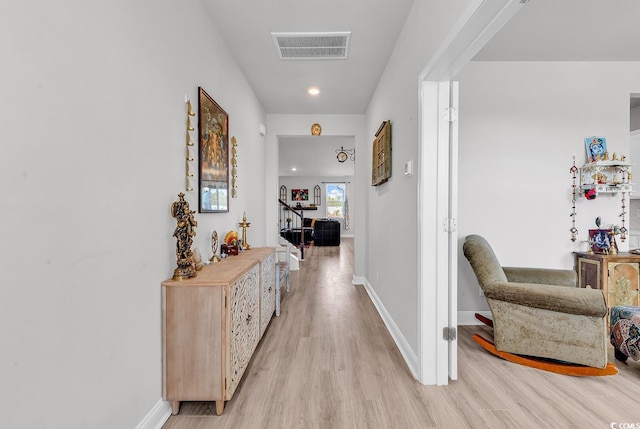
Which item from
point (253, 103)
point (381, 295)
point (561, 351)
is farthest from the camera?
point (253, 103)

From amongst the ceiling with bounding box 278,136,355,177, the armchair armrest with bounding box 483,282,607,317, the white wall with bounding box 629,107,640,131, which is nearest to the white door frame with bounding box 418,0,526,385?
the armchair armrest with bounding box 483,282,607,317

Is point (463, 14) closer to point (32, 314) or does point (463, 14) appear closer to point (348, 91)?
point (32, 314)

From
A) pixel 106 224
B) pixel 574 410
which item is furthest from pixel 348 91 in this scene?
pixel 574 410

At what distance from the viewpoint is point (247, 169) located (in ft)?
11.5

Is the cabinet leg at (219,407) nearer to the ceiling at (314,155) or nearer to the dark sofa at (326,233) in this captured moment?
the ceiling at (314,155)

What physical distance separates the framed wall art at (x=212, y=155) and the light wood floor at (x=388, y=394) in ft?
4.25

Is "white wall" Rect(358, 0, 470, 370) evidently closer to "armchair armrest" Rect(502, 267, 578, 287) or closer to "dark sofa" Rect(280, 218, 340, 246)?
"armchair armrest" Rect(502, 267, 578, 287)

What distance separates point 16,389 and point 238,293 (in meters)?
1.05

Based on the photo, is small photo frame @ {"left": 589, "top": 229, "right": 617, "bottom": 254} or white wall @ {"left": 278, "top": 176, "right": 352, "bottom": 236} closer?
small photo frame @ {"left": 589, "top": 229, "right": 617, "bottom": 254}

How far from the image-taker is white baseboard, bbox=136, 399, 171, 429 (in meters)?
1.47

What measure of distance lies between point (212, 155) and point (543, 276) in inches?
120

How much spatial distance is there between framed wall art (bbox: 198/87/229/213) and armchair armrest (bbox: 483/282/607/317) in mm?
2282

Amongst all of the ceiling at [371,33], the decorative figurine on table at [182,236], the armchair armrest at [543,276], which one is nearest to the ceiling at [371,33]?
the ceiling at [371,33]

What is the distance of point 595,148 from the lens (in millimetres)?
3059
